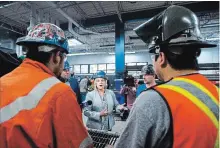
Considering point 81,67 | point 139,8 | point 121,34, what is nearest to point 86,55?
point 81,67

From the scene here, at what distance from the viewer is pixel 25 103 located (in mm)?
1060

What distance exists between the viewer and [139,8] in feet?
31.5

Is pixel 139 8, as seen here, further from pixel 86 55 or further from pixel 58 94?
pixel 86 55

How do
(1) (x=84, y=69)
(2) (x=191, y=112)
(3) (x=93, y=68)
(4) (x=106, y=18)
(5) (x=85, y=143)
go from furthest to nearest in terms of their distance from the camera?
(1) (x=84, y=69) → (3) (x=93, y=68) → (4) (x=106, y=18) → (5) (x=85, y=143) → (2) (x=191, y=112)

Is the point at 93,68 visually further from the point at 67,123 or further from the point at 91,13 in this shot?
the point at 67,123

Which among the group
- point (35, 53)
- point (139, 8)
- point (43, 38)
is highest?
point (139, 8)

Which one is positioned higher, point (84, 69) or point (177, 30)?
point (177, 30)

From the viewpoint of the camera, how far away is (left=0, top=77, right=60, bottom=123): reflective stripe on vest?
1030 mm

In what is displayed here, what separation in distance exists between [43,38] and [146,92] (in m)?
0.86

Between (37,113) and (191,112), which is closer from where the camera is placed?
(191,112)

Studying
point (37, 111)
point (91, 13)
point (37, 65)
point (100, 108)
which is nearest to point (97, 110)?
point (100, 108)

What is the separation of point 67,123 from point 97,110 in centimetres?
241

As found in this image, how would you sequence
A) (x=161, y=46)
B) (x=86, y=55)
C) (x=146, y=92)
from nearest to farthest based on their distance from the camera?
(x=146, y=92), (x=161, y=46), (x=86, y=55)

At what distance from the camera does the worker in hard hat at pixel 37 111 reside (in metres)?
1.01
